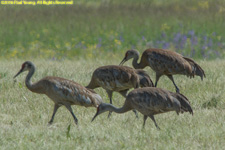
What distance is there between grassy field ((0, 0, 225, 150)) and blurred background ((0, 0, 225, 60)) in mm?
32

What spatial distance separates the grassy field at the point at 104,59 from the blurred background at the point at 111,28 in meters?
0.03

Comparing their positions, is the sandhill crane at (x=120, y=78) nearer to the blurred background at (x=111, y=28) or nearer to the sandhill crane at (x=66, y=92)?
the sandhill crane at (x=66, y=92)

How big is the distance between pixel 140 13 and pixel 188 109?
11960 millimetres

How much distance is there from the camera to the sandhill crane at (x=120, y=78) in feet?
26.5

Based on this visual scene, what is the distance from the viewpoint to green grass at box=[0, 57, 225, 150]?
20.6 ft

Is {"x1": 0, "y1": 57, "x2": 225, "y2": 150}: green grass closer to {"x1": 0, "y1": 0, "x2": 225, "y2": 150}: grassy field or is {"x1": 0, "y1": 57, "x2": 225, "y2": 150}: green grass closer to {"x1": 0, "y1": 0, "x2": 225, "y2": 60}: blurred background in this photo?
{"x1": 0, "y1": 0, "x2": 225, "y2": 150}: grassy field

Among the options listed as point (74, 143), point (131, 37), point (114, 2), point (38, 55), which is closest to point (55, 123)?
point (74, 143)

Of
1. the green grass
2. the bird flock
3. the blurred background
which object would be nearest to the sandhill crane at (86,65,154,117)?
the bird flock

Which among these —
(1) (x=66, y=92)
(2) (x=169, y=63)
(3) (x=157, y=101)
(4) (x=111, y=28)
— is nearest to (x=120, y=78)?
(1) (x=66, y=92)

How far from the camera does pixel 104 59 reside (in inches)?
564

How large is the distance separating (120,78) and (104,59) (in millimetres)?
6149

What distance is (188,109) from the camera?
675 centimetres

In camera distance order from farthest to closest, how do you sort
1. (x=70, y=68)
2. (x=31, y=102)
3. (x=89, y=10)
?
1. (x=89, y=10)
2. (x=70, y=68)
3. (x=31, y=102)

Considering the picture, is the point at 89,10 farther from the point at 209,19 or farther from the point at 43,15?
the point at 209,19
